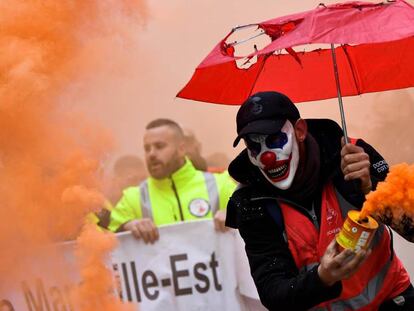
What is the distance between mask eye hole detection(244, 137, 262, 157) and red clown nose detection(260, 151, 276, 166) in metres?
0.03

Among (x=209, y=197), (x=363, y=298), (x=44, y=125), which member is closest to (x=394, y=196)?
(x=363, y=298)

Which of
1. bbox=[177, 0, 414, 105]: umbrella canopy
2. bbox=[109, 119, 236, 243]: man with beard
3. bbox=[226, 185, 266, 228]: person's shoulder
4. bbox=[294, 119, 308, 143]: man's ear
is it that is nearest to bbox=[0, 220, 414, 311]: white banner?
bbox=[109, 119, 236, 243]: man with beard

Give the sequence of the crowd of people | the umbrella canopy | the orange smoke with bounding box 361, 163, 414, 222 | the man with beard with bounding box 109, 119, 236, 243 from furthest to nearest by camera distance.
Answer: the man with beard with bounding box 109, 119, 236, 243 < the umbrella canopy < the crowd of people < the orange smoke with bounding box 361, 163, 414, 222

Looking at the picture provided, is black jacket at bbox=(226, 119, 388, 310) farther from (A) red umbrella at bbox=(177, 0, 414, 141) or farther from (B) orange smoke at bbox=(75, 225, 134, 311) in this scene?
(B) orange smoke at bbox=(75, 225, 134, 311)

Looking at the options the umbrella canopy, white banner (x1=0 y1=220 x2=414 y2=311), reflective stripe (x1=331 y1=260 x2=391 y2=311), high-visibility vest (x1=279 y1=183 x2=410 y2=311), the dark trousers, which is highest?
the umbrella canopy

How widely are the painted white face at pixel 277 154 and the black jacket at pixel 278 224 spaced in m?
0.06

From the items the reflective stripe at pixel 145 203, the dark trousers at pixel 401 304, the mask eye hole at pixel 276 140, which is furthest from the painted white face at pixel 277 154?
the reflective stripe at pixel 145 203

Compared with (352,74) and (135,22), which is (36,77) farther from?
(352,74)

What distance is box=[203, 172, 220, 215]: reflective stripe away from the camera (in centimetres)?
602

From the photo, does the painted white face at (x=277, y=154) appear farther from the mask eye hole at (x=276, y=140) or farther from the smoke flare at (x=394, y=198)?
the smoke flare at (x=394, y=198)

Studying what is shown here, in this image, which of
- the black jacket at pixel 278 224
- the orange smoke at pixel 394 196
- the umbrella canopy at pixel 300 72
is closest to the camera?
the orange smoke at pixel 394 196

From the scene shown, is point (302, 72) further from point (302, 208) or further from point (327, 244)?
point (327, 244)

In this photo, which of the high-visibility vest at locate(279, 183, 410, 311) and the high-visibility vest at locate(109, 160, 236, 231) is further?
the high-visibility vest at locate(109, 160, 236, 231)

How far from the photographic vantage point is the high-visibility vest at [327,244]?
3088mm
